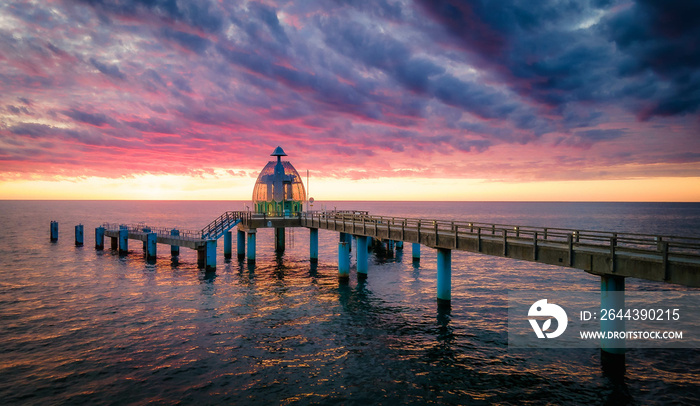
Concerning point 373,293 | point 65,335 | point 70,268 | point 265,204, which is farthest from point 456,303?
point 70,268

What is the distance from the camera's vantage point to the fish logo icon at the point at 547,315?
74.5 feet

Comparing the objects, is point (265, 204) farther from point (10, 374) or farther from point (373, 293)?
point (10, 374)

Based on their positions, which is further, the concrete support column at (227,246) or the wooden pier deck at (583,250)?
the concrete support column at (227,246)

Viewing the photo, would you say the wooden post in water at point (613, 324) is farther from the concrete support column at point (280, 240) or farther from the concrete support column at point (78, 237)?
the concrete support column at point (78, 237)

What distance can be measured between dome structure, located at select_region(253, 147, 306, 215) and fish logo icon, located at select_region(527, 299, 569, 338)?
30977 millimetres

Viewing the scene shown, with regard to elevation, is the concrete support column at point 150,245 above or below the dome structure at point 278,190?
below

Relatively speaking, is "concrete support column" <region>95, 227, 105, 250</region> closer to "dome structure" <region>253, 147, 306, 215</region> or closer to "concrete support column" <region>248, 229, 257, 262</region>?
"dome structure" <region>253, 147, 306, 215</region>

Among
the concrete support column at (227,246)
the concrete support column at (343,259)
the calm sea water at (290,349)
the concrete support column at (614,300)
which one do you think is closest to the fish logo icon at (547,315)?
the calm sea water at (290,349)

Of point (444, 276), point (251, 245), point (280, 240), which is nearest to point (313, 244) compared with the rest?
point (251, 245)

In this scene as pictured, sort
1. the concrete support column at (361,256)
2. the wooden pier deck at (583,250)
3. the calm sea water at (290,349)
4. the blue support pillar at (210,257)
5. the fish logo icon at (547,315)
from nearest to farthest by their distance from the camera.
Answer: the wooden pier deck at (583,250) → the calm sea water at (290,349) → the fish logo icon at (547,315) → the concrete support column at (361,256) → the blue support pillar at (210,257)

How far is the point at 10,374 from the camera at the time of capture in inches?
692

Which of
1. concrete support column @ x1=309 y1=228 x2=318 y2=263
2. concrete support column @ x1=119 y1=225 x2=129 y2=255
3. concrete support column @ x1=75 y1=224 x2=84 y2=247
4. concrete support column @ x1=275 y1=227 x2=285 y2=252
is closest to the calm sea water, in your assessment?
concrete support column @ x1=309 y1=228 x2=318 y2=263

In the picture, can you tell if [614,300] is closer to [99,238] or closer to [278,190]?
[278,190]

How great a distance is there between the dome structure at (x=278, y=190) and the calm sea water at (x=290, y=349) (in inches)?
623
